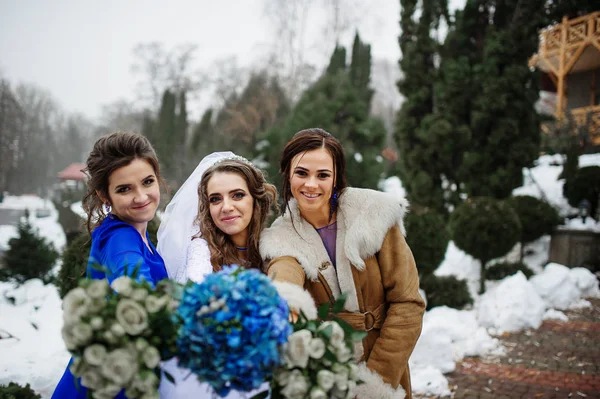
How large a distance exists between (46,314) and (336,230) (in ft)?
15.8

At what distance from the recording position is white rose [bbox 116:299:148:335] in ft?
3.18

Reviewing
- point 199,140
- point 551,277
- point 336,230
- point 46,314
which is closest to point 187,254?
point 336,230

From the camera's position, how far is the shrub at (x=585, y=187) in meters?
9.60

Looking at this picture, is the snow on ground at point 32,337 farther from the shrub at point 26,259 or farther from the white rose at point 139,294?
the white rose at point 139,294

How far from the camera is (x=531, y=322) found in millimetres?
5758

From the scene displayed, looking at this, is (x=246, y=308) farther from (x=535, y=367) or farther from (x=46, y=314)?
(x=46, y=314)

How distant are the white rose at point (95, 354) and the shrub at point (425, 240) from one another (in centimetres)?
588

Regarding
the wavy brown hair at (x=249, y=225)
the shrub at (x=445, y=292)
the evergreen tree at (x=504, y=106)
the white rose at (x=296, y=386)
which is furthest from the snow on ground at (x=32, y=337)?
the evergreen tree at (x=504, y=106)

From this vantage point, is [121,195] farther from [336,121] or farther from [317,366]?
[336,121]

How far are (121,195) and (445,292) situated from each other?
6055mm

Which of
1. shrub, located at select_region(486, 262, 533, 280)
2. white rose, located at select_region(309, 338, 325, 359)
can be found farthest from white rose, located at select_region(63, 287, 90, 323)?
shrub, located at select_region(486, 262, 533, 280)

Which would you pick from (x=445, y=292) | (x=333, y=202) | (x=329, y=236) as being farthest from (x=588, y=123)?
(x=329, y=236)

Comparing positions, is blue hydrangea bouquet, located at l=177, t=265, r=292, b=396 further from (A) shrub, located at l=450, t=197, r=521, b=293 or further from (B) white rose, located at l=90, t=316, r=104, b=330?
(A) shrub, located at l=450, t=197, r=521, b=293

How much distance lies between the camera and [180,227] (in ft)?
7.72
